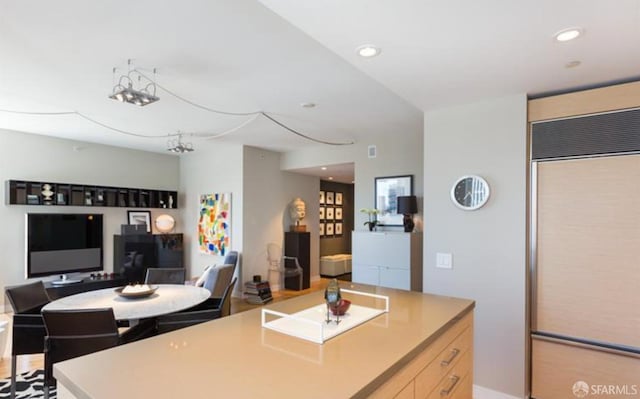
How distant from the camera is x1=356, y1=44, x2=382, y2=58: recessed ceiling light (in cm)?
194

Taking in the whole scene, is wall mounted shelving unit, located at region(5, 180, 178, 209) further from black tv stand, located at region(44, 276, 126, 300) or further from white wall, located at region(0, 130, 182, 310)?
black tv stand, located at region(44, 276, 126, 300)

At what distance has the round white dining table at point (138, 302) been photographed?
2627 millimetres

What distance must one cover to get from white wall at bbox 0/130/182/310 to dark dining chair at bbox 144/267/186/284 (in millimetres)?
3028

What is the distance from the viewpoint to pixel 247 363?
1.24 m

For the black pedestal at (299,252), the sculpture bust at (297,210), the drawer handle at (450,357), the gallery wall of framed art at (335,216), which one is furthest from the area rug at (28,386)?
the gallery wall of framed art at (335,216)

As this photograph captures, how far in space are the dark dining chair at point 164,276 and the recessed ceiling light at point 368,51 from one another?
10.3 feet

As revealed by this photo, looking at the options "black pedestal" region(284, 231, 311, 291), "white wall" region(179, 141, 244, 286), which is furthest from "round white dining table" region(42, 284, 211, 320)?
"black pedestal" region(284, 231, 311, 291)

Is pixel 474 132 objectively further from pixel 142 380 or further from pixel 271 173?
pixel 271 173

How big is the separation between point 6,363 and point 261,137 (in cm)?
398

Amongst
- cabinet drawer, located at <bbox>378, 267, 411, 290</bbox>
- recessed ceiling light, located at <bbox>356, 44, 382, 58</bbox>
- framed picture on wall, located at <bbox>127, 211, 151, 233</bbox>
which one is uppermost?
recessed ceiling light, located at <bbox>356, 44, 382, 58</bbox>

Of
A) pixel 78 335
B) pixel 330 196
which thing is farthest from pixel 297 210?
pixel 78 335

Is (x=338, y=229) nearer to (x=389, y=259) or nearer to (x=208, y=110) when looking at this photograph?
(x=389, y=259)

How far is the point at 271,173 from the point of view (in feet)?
22.2

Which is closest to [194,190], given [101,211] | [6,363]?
[101,211]
